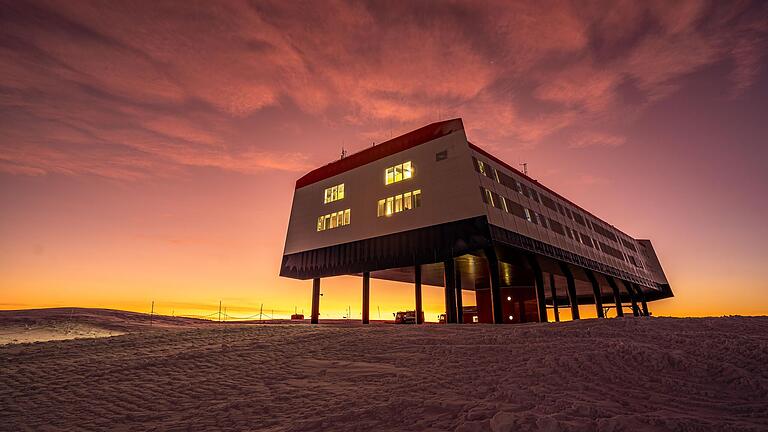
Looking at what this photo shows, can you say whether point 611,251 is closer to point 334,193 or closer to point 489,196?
point 489,196

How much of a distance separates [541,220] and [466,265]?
25.4ft

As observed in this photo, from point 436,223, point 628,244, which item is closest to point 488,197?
point 436,223

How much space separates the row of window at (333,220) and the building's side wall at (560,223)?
12.0 meters

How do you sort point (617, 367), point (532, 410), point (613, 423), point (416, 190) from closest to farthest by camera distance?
1. point (613, 423)
2. point (532, 410)
3. point (617, 367)
4. point (416, 190)

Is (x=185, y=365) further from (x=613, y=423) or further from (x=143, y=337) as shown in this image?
(x=613, y=423)

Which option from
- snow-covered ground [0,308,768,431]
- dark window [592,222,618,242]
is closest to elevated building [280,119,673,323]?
dark window [592,222,618,242]

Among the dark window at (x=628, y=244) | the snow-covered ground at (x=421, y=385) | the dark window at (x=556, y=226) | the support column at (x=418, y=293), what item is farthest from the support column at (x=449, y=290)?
the dark window at (x=628, y=244)

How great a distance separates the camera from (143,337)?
1964cm

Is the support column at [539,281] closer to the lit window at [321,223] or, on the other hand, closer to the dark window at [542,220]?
the dark window at [542,220]

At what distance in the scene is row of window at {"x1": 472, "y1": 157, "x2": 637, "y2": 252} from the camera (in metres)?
30.6

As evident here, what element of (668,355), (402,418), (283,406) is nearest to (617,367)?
(668,355)

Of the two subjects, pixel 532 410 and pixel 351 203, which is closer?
pixel 532 410

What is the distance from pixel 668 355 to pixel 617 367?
1.58m

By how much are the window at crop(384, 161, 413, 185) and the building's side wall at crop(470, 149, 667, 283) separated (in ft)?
16.4
